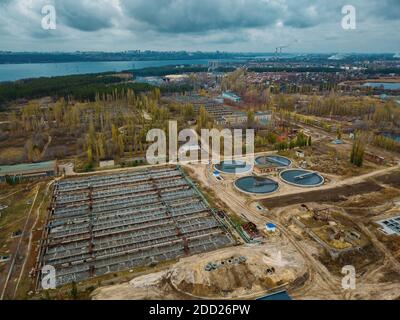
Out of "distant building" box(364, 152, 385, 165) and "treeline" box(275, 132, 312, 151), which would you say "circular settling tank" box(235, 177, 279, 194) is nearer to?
"treeline" box(275, 132, 312, 151)

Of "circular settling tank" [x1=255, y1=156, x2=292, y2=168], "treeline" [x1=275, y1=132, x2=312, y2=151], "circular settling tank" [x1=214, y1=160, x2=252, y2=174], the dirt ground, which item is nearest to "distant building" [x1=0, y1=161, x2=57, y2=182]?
"circular settling tank" [x1=214, y1=160, x2=252, y2=174]

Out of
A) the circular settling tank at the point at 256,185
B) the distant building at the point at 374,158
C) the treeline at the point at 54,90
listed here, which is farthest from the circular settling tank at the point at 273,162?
the treeline at the point at 54,90

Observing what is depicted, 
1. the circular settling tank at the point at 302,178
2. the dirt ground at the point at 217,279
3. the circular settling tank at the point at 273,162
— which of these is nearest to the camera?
the dirt ground at the point at 217,279

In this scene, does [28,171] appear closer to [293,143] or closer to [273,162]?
[273,162]

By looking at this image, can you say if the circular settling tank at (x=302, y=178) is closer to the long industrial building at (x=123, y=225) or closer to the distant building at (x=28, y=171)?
the long industrial building at (x=123, y=225)

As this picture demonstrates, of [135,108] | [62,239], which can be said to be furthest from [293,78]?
[62,239]

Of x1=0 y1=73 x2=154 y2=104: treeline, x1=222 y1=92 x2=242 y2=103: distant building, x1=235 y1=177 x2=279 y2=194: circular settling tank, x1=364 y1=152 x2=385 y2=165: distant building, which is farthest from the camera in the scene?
x1=222 y1=92 x2=242 y2=103: distant building

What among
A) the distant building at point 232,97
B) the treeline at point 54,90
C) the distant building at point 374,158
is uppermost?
the treeline at point 54,90

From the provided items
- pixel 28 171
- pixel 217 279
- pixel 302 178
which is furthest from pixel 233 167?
pixel 28 171
